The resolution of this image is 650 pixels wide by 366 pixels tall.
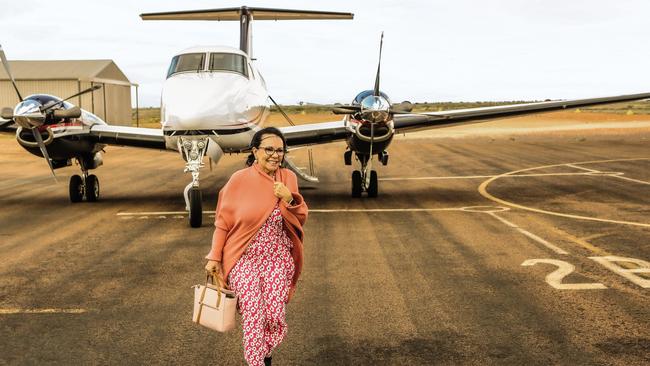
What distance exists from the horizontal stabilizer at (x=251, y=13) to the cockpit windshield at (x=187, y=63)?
6.49 meters

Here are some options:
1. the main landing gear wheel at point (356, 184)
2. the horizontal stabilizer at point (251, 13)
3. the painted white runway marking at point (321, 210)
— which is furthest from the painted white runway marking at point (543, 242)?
the horizontal stabilizer at point (251, 13)

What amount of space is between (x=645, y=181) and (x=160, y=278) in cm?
1638

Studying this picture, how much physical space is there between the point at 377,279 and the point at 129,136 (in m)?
9.51

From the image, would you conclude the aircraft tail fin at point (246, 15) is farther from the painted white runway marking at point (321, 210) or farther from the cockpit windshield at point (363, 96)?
the painted white runway marking at point (321, 210)

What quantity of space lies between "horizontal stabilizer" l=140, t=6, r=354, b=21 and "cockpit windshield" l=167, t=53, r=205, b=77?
6.49 meters

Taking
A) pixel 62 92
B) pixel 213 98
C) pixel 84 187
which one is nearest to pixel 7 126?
pixel 84 187

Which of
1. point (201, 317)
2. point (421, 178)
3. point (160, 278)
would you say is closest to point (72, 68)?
point (421, 178)

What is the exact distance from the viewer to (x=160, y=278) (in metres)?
8.94

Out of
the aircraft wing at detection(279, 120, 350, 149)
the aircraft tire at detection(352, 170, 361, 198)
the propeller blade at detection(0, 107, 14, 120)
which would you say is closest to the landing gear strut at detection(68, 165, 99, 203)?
the propeller blade at detection(0, 107, 14, 120)

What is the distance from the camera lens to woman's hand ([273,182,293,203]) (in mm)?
4645

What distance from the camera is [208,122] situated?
520 inches

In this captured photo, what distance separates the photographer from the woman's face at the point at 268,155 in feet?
15.8

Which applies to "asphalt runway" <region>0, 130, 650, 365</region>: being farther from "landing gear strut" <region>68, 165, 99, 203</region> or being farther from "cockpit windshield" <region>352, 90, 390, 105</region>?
"cockpit windshield" <region>352, 90, 390, 105</region>

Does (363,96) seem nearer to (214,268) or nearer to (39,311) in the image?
(39,311)
